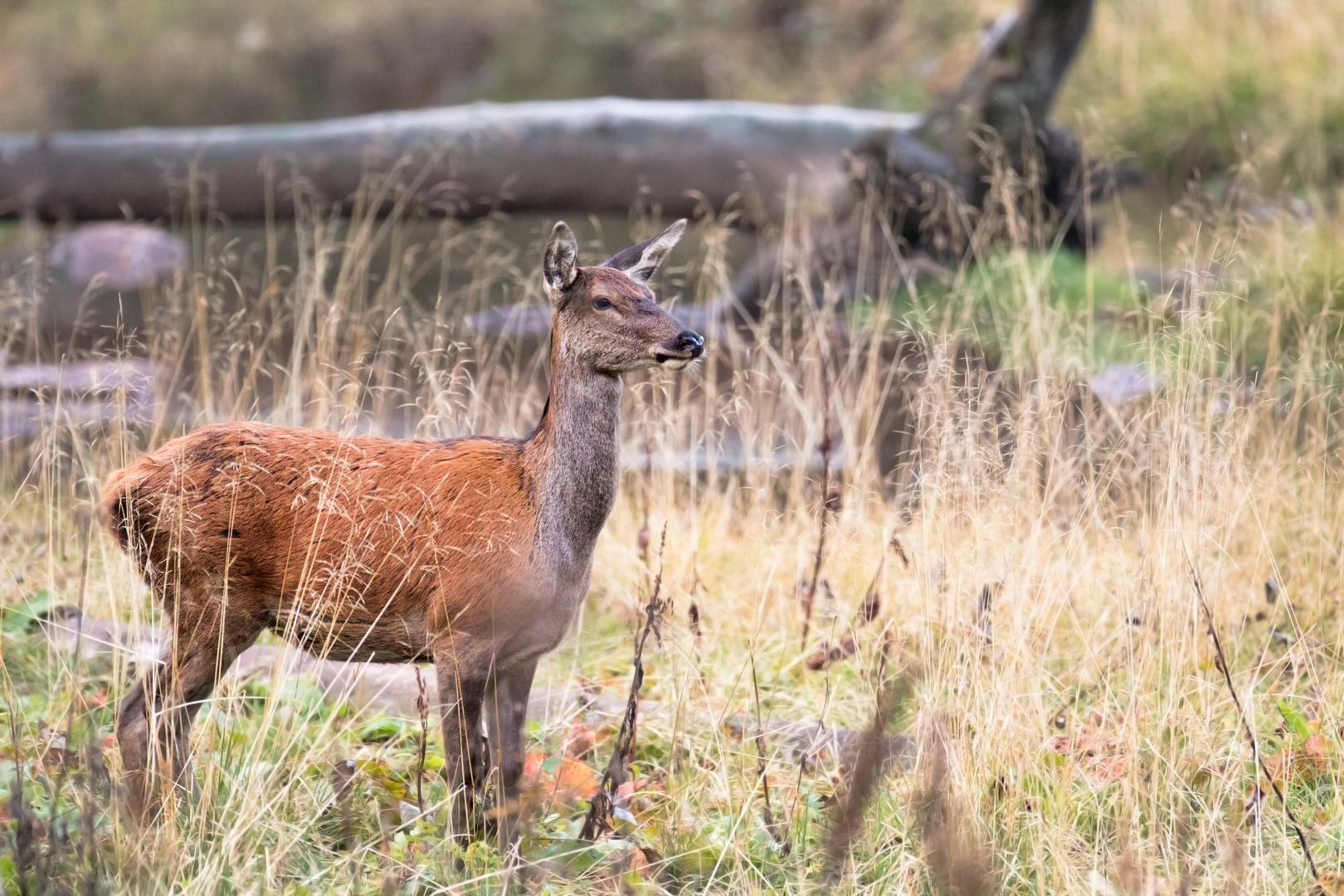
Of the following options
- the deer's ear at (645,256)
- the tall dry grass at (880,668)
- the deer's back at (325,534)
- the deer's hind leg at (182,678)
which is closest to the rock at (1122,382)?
the tall dry grass at (880,668)

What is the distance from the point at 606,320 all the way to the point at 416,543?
79 centimetres

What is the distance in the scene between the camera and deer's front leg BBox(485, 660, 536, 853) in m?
3.89

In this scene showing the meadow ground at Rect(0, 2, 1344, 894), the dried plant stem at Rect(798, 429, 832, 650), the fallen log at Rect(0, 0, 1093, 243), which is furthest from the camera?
the fallen log at Rect(0, 0, 1093, 243)

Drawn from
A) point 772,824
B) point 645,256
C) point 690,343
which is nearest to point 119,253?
point 645,256

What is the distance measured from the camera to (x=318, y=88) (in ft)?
54.4

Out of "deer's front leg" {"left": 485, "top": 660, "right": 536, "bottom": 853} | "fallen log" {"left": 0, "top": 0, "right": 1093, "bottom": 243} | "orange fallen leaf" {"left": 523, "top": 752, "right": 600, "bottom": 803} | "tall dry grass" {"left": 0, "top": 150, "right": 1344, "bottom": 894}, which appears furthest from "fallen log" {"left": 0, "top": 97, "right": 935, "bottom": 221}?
"deer's front leg" {"left": 485, "top": 660, "right": 536, "bottom": 853}

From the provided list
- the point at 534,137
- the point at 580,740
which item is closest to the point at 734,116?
the point at 534,137

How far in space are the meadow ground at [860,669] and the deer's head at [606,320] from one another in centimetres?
43

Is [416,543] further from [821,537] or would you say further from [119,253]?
[119,253]

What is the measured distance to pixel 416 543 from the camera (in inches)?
153

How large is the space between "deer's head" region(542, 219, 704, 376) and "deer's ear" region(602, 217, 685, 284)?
0.08m

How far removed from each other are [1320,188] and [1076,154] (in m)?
3.62

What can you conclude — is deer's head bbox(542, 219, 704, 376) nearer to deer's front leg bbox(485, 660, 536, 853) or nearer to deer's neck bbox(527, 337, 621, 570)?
deer's neck bbox(527, 337, 621, 570)

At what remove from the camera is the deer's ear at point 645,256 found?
4.10 metres
